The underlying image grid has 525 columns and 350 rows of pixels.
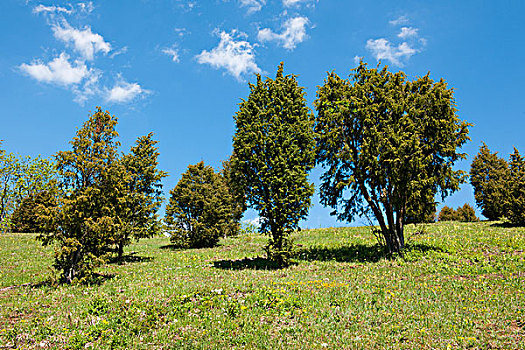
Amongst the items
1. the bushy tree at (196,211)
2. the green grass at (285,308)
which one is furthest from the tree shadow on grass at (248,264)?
the bushy tree at (196,211)

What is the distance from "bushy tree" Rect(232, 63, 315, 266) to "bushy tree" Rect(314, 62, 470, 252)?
2.58 m

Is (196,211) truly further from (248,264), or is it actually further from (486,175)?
(486,175)

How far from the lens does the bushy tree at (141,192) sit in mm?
26125

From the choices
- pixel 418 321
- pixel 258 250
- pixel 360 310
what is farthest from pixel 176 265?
pixel 418 321

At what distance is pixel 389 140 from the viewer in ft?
67.5

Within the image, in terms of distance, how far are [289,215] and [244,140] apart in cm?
536

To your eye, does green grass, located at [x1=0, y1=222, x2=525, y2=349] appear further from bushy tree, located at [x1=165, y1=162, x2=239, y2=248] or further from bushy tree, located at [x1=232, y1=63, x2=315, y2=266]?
bushy tree, located at [x1=165, y1=162, x2=239, y2=248]

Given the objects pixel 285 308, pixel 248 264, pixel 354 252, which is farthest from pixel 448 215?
pixel 285 308

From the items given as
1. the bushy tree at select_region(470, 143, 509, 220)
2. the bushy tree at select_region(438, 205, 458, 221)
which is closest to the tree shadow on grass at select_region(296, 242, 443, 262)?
the bushy tree at select_region(470, 143, 509, 220)

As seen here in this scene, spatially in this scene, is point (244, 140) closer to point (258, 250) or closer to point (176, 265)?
point (176, 265)

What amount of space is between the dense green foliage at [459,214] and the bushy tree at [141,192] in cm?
5675

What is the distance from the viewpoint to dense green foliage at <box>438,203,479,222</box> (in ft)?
199

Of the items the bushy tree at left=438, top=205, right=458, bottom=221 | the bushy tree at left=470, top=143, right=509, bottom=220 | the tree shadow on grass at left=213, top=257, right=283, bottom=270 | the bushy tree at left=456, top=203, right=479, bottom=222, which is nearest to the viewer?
the tree shadow on grass at left=213, top=257, right=283, bottom=270

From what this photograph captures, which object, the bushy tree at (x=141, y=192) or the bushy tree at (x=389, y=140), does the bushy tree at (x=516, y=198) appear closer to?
the bushy tree at (x=389, y=140)
